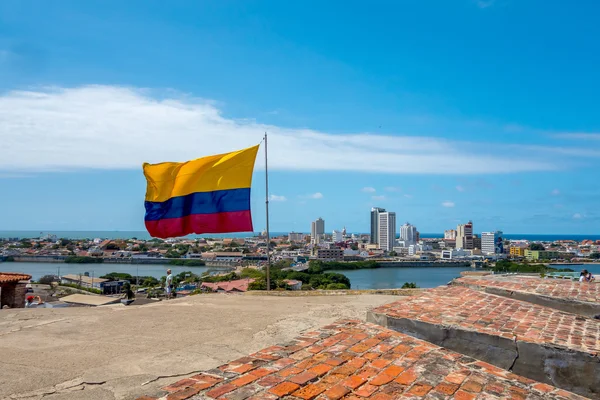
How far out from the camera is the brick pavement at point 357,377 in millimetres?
2016

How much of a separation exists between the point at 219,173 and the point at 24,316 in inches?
133

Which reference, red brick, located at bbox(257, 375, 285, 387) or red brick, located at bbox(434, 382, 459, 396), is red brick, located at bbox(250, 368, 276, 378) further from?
red brick, located at bbox(434, 382, 459, 396)

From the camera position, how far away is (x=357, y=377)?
221cm

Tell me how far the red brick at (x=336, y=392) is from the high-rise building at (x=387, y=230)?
431 feet

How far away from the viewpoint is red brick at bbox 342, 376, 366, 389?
2.11 m

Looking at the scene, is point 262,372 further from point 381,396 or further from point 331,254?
point 331,254

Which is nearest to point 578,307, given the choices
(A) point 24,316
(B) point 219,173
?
(B) point 219,173

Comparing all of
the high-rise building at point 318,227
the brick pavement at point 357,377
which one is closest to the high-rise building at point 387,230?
the high-rise building at point 318,227

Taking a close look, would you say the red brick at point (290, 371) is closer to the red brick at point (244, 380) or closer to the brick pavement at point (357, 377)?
the brick pavement at point (357, 377)

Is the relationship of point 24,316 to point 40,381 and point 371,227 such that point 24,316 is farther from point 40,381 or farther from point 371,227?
point 371,227

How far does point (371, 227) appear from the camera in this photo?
149m

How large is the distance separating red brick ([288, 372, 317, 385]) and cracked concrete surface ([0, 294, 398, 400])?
1.21 m

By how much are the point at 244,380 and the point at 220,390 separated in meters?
0.15

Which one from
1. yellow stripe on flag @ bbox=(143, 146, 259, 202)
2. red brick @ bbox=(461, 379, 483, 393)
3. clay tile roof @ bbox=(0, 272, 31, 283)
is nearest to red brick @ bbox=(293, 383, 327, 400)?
red brick @ bbox=(461, 379, 483, 393)
